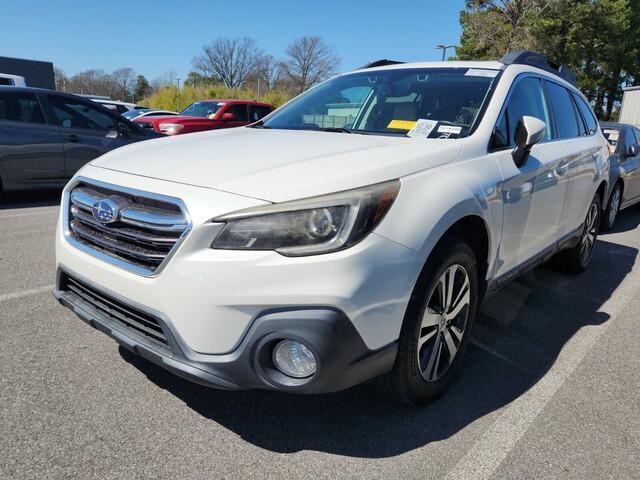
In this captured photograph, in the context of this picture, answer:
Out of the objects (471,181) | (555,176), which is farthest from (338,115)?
(555,176)

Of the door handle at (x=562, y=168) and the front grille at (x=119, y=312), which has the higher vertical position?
the door handle at (x=562, y=168)

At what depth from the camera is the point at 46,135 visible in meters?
6.73

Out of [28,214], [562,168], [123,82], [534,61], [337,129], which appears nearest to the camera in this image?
[337,129]

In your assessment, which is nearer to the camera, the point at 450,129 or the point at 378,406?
the point at 378,406

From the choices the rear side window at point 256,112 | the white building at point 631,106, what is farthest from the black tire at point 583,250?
the white building at point 631,106

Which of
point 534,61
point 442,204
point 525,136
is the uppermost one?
point 534,61

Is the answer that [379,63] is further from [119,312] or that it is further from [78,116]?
[78,116]

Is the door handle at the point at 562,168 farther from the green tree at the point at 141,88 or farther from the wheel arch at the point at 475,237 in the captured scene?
the green tree at the point at 141,88

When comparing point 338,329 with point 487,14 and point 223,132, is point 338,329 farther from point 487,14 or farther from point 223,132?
point 487,14

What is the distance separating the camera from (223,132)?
326cm

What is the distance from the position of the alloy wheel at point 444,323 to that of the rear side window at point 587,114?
3012 mm

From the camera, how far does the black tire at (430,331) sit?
84.3 inches

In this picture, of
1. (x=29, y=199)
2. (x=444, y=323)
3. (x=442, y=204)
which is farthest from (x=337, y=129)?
(x=29, y=199)

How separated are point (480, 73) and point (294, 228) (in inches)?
78.7
